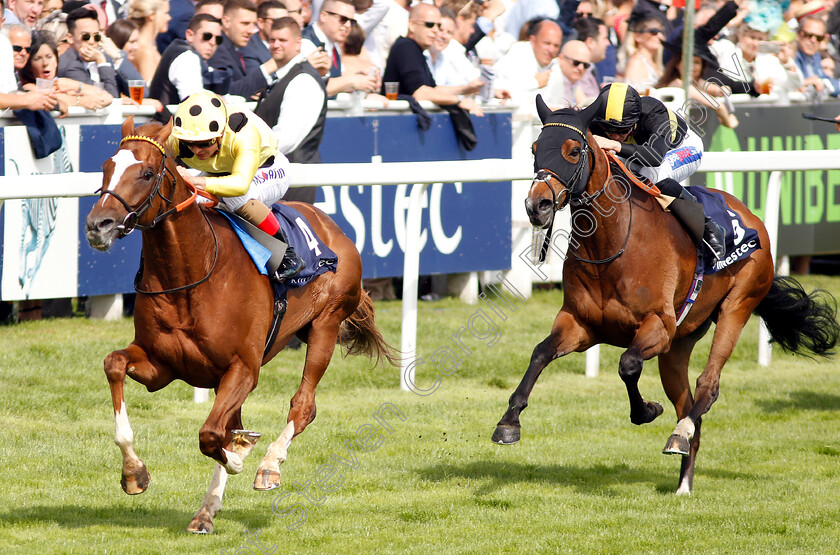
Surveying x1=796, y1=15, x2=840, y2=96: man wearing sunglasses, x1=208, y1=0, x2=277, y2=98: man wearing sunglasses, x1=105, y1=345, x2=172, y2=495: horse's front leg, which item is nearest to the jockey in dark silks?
x1=105, y1=345, x2=172, y2=495: horse's front leg

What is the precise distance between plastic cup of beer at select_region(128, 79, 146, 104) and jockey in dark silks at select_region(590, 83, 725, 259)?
324 cm

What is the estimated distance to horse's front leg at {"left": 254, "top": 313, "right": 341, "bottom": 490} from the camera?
4.85 m

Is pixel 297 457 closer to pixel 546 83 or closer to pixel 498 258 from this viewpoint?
pixel 498 258

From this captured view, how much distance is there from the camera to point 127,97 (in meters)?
8.11

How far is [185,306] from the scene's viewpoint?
464 centimetres

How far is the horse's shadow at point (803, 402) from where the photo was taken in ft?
25.2

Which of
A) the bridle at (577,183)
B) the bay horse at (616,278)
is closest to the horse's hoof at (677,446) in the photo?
the bay horse at (616,278)

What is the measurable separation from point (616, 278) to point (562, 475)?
4.05ft

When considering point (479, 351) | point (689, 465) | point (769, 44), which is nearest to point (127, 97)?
point (479, 351)

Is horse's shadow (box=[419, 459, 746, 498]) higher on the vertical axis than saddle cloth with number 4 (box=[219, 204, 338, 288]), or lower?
lower

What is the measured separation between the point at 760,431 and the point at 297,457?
2.72 meters

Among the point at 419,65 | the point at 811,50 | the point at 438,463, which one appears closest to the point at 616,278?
the point at 438,463

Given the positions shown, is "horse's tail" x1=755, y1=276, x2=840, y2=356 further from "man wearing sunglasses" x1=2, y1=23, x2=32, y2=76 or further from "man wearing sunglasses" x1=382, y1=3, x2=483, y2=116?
"man wearing sunglasses" x1=2, y1=23, x2=32, y2=76

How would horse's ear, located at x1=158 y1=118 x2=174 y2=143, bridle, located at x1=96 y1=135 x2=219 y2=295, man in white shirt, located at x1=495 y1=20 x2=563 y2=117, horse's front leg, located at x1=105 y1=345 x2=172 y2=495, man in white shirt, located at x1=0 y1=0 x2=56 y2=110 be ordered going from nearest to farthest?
bridle, located at x1=96 y1=135 x2=219 y2=295 → horse's ear, located at x1=158 y1=118 x2=174 y2=143 → horse's front leg, located at x1=105 y1=345 x2=172 y2=495 → man in white shirt, located at x1=0 y1=0 x2=56 y2=110 → man in white shirt, located at x1=495 y1=20 x2=563 y2=117
